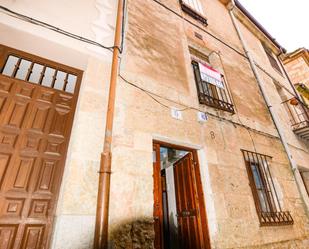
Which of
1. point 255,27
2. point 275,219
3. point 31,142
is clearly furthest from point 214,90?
point 255,27

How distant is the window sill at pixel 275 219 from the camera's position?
3.71m

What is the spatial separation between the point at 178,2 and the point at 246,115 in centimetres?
442

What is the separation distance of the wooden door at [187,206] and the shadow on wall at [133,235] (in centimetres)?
116

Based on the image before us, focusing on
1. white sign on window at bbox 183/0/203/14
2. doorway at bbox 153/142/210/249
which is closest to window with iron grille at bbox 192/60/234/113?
doorway at bbox 153/142/210/249

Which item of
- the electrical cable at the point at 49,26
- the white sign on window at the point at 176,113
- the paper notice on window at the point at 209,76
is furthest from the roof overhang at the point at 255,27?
the electrical cable at the point at 49,26

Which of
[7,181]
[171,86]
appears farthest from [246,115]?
[7,181]

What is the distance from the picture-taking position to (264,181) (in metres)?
4.43

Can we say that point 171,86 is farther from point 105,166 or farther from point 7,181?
point 7,181

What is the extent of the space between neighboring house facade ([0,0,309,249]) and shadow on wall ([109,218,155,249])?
0.01 meters

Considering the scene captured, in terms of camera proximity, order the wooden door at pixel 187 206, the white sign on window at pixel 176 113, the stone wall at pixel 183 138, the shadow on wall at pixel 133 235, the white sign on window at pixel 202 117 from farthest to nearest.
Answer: the white sign on window at pixel 202 117
the white sign on window at pixel 176 113
the wooden door at pixel 187 206
the stone wall at pixel 183 138
the shadow on wall at pixel 133 235

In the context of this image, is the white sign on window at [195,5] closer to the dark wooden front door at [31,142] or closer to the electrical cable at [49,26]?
the electrical cable at [49,26]

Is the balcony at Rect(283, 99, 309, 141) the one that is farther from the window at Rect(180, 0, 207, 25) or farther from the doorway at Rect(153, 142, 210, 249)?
the doorway at Rect(153, 142, 210, 249)

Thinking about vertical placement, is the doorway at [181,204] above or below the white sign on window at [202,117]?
below

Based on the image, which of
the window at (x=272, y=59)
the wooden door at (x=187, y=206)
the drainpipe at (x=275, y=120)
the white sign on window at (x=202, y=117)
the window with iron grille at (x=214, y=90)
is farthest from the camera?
the window at (x=272, y=59)
